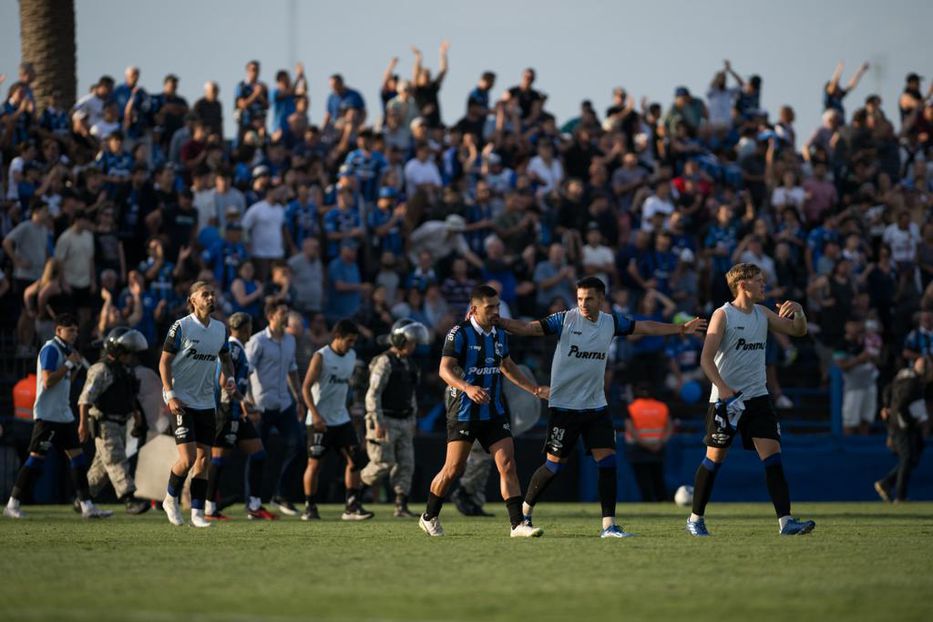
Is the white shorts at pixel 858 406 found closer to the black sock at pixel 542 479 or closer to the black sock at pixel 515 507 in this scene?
the black sock at pixel 542 479

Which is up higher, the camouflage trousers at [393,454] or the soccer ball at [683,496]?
the camouflage trousers at [393,454]

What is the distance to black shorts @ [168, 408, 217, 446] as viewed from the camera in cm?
1440

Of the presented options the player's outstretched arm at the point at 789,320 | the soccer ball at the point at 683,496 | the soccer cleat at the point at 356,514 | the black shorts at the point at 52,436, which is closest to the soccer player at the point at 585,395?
the player's outstretched arm at the point at 789,320

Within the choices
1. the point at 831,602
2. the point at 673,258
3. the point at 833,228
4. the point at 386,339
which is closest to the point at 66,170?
the point at 386,339

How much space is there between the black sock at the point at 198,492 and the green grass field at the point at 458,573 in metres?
0.39

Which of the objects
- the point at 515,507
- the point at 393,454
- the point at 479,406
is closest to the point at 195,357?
the point at 479,406

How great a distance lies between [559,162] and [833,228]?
4.80m

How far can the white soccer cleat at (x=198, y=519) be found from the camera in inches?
568

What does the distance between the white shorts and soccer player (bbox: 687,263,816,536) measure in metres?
9.98

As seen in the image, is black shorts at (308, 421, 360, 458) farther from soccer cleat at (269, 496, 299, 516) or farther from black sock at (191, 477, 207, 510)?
black sock at (191, 477, 207, 510)

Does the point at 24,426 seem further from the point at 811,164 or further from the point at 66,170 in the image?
the point at 811,164

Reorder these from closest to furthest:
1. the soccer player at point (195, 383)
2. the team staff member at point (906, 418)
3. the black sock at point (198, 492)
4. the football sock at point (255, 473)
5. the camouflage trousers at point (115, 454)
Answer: the soccer player at point (195, 383)
the black sock at point (198, 492)
the football sock at point (255, 473)
the camouflage trousers at point (115, 454)
the team staff member at point (906, 418)

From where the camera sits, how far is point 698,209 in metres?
24.9

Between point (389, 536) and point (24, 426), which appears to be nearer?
point (389, 536)
